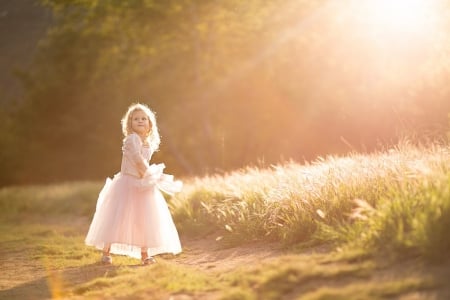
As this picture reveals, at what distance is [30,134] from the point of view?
135ft

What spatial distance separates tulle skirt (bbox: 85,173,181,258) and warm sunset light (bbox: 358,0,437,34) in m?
15.8

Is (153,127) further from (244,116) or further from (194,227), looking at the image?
(244,116)

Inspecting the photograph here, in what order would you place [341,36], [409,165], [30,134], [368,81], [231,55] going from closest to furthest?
[409,165]
[368,81]
[341,36]
[231,55]
[30,134]

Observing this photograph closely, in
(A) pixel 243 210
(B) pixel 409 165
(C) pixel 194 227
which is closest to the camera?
(B) pixel 409 165

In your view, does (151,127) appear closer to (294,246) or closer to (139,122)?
(139,122)

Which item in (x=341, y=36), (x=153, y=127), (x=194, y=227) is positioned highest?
(x=341, y=36)

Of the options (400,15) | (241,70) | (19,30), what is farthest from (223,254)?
(19,30)

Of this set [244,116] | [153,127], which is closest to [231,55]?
[244,116]

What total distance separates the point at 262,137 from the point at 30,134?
1841 cm

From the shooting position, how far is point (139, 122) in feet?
28.2

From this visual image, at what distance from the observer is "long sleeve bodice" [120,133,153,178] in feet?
27.3

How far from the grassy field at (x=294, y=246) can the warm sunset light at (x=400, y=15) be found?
1248cm

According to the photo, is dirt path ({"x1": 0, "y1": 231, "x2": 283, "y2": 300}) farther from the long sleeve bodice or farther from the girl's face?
the girl's face

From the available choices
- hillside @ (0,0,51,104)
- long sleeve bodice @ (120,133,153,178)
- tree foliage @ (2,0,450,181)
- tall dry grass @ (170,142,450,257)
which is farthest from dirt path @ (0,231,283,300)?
hillside @ (0,0,51,104)
